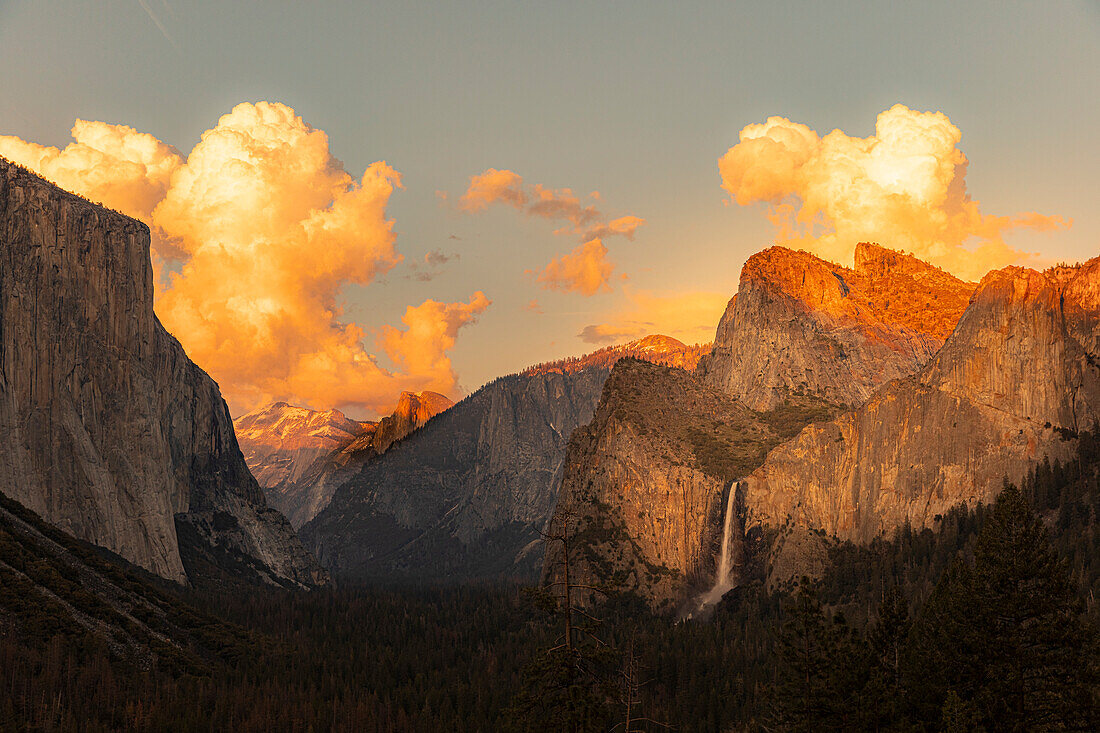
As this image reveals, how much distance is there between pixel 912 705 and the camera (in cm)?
6981

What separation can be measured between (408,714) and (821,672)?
129877mm

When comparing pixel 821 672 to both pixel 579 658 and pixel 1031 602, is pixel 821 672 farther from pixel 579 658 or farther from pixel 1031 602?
pixel 579 658

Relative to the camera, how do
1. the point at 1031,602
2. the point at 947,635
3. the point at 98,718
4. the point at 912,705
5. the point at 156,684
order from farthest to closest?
1. the point at 156,684
2. the point at 98,718
3. the point at 912,705
4. the point at 947,635
5. the point at 1031,602

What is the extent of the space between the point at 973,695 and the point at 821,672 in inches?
474

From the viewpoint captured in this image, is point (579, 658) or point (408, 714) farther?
point (408, 714)

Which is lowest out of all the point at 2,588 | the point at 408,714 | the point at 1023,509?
the point at 408,714

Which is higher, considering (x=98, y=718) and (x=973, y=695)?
(x=973, y=695)

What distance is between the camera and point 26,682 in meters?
160

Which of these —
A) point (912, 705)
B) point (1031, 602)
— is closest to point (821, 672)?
point (912, 705)

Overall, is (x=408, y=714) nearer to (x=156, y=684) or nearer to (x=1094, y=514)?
(x=156, y=684)

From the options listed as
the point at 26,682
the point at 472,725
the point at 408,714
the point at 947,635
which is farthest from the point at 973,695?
the point at 26,682

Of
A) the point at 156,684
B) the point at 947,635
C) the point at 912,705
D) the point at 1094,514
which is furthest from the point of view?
the point at 1094,514

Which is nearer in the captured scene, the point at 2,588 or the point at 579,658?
the point at 579,658

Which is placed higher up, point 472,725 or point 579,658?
point 579,658
